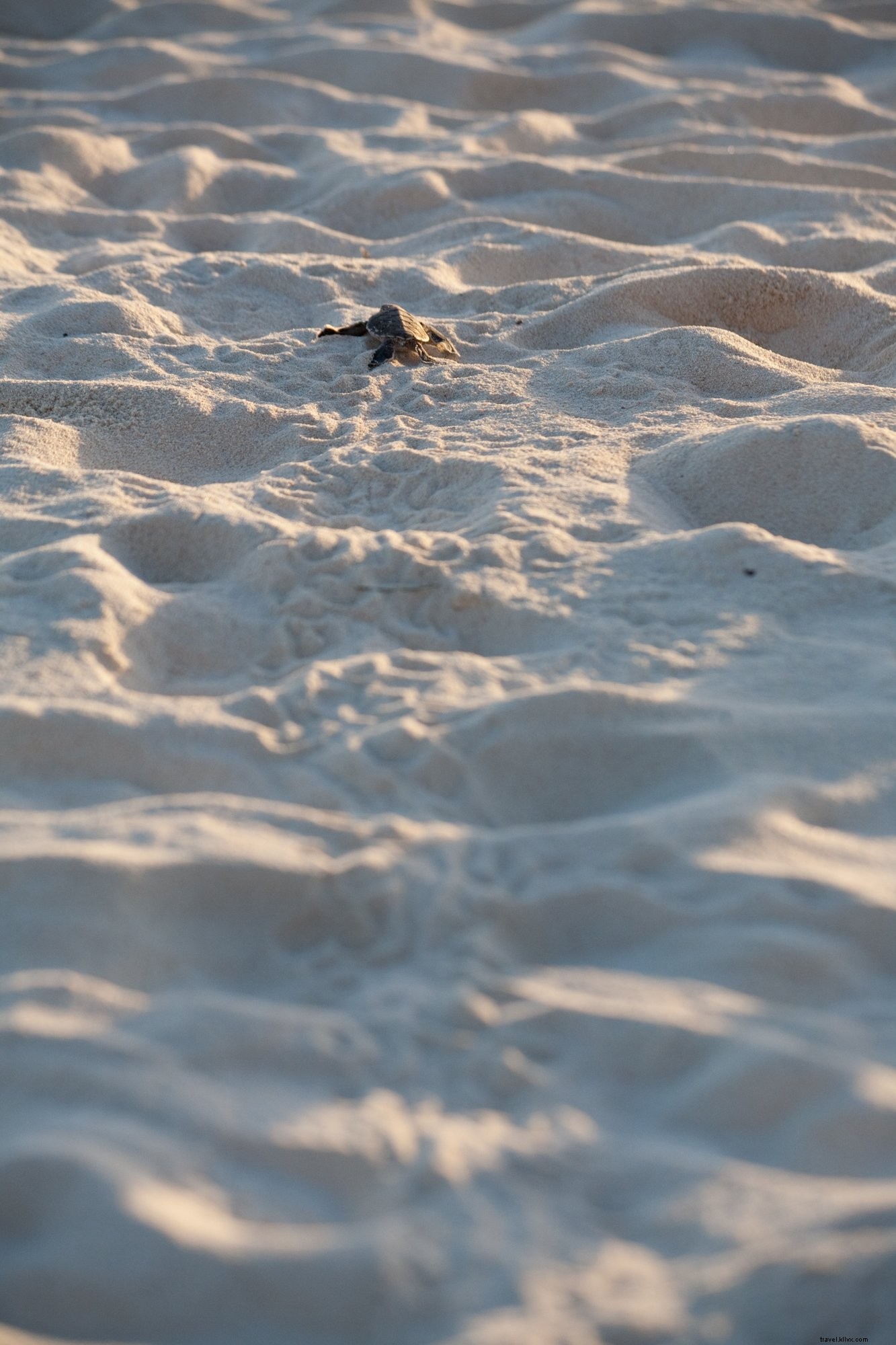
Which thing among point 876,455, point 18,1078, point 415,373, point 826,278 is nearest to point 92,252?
point 415,373

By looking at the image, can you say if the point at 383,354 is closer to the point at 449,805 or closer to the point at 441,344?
the point at 441,344

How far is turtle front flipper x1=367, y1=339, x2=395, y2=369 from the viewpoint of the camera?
2182 millimetres

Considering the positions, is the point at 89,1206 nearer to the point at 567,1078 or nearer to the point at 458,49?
the point at 567,1078

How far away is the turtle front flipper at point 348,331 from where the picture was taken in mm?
2297

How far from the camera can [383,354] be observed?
7.18 feet

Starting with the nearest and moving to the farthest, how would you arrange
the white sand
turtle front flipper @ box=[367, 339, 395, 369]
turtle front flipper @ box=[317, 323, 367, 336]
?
the white sand
turtle front flipper @ box=[367, 339, 395, 369]
turtle front flipper @ box=[317, 323, 367, 336]

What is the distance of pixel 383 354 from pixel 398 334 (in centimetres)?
5

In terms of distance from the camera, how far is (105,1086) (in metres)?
0.92

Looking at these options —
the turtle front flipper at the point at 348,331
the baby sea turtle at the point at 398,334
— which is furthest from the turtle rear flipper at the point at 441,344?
the turtle front flipper at the point at 348,331

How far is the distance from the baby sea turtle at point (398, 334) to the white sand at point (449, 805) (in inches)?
2.2

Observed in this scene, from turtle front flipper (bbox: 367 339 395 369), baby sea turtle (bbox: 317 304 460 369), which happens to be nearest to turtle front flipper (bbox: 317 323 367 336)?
baby sea turtle (bbox: 317 304 460 369)

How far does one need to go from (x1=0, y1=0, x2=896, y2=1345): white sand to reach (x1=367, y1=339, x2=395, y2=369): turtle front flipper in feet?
0.19

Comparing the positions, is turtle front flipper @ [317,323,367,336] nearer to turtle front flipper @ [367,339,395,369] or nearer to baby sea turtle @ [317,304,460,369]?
baby sea turtle @ [317,304,460,369]

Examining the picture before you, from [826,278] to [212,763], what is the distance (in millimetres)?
1906
